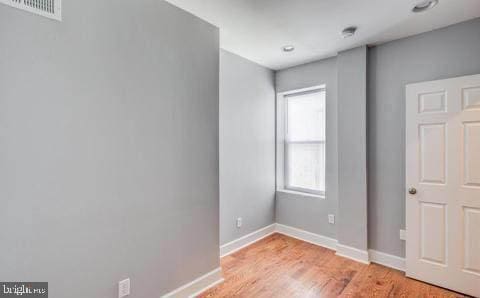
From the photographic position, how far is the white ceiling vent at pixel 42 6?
4.29 ft

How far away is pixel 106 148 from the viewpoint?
65.2 inches

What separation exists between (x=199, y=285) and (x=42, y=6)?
244cm

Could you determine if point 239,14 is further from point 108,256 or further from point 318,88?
point 108,256

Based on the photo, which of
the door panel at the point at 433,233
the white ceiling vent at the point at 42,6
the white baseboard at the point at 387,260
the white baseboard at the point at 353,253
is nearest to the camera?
the white ceiling vent at the point at 42,6

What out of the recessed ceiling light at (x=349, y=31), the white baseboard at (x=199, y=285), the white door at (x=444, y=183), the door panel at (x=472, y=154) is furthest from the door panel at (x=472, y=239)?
the white baseboard at (x=199, y=285)

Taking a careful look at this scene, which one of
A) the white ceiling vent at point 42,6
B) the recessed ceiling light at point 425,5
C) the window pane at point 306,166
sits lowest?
the window pane at point 306,166

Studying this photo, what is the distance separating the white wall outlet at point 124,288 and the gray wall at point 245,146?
53.9 inches

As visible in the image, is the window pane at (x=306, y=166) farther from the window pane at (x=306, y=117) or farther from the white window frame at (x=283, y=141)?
the window pane at (x=306, y=117)

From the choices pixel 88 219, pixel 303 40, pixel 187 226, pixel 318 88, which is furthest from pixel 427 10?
pixel 88 219

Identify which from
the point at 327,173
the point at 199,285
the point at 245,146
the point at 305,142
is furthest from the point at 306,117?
the point at 199,285

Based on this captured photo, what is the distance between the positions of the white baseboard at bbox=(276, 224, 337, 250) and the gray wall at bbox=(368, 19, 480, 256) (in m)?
0.54

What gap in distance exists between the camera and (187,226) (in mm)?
2168

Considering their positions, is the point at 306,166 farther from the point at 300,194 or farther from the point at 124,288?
the point at 124,288

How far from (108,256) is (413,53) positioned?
139 inches
